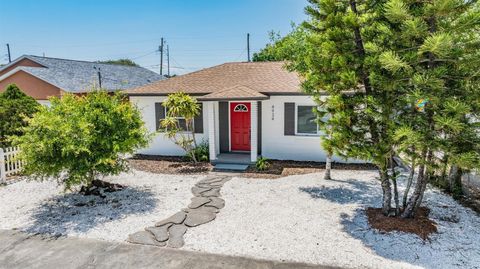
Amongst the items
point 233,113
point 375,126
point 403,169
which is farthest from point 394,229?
point 233,113

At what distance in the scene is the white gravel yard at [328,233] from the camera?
4.94m

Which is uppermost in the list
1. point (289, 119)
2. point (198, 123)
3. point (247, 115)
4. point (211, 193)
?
point (247, 115)

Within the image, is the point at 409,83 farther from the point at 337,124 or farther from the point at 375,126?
the point at 337,124

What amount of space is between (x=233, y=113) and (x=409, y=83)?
7.87 m

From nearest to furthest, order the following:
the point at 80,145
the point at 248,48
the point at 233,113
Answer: the point at 80,145
the point at 233,113
the point at 248,48

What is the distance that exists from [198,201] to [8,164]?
22.3ft

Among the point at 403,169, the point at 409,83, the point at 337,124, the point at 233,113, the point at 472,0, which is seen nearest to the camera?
the point at 472,0

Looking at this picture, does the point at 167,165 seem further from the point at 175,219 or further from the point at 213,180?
the point at 175,219

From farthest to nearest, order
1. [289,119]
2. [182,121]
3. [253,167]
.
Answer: [182,121] < [289,119] < [253,167]

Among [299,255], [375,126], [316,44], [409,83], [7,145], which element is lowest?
[299,255]

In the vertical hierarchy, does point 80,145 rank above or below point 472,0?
below

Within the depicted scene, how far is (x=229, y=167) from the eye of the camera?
36.0ft

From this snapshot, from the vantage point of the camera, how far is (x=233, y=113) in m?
12.5

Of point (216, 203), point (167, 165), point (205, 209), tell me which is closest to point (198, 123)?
point (167, 165)
